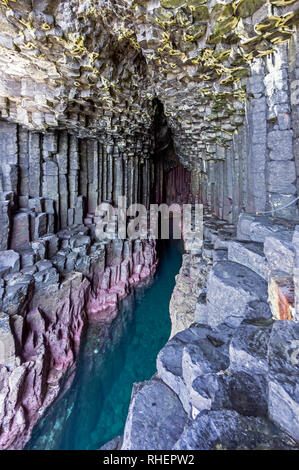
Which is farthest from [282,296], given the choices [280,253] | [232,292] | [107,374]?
[107,374]

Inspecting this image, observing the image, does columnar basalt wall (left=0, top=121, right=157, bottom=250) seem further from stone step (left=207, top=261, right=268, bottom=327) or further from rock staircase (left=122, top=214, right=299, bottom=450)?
rock staircase (left=122, top=214, right=299, bottom=450)

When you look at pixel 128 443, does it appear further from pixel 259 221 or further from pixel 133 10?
pixel 133 10

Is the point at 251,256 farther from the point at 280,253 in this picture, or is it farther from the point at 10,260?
the point at 10,260

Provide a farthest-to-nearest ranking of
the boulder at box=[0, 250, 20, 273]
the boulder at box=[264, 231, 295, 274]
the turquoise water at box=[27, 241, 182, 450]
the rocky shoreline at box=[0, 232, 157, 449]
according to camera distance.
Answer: the boulder at box=[0, 250, 20, 273], the turquoise water at box=[27, 241, 182, 450], the rocky shoreline at box=[0, 232, 157, 449], the boulder at box=[264, 231, 295, 274]

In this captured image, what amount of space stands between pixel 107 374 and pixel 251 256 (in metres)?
7.66

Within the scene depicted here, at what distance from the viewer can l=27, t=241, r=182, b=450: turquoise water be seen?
6.47 meters

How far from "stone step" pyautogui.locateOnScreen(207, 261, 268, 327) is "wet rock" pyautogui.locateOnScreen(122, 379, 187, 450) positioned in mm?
1239

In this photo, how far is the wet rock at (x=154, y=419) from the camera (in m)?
1.80

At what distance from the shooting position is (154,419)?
198cm

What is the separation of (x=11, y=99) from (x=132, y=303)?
34.6 feet

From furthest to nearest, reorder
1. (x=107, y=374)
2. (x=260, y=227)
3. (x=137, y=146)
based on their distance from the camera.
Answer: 1. (x=137, y=146)
2. (x=107, y=374)
3. (x=260, y=227)

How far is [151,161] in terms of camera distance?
1747cm

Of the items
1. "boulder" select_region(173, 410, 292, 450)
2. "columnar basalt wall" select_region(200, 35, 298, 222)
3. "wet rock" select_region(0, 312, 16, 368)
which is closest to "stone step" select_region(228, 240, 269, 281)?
"columnar basalt wall" select_region(200, 35, 298, 222)

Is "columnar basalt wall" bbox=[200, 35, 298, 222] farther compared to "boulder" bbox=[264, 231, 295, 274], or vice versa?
"columnar basalt wall" bbox=[200, 35, 298, 222]
